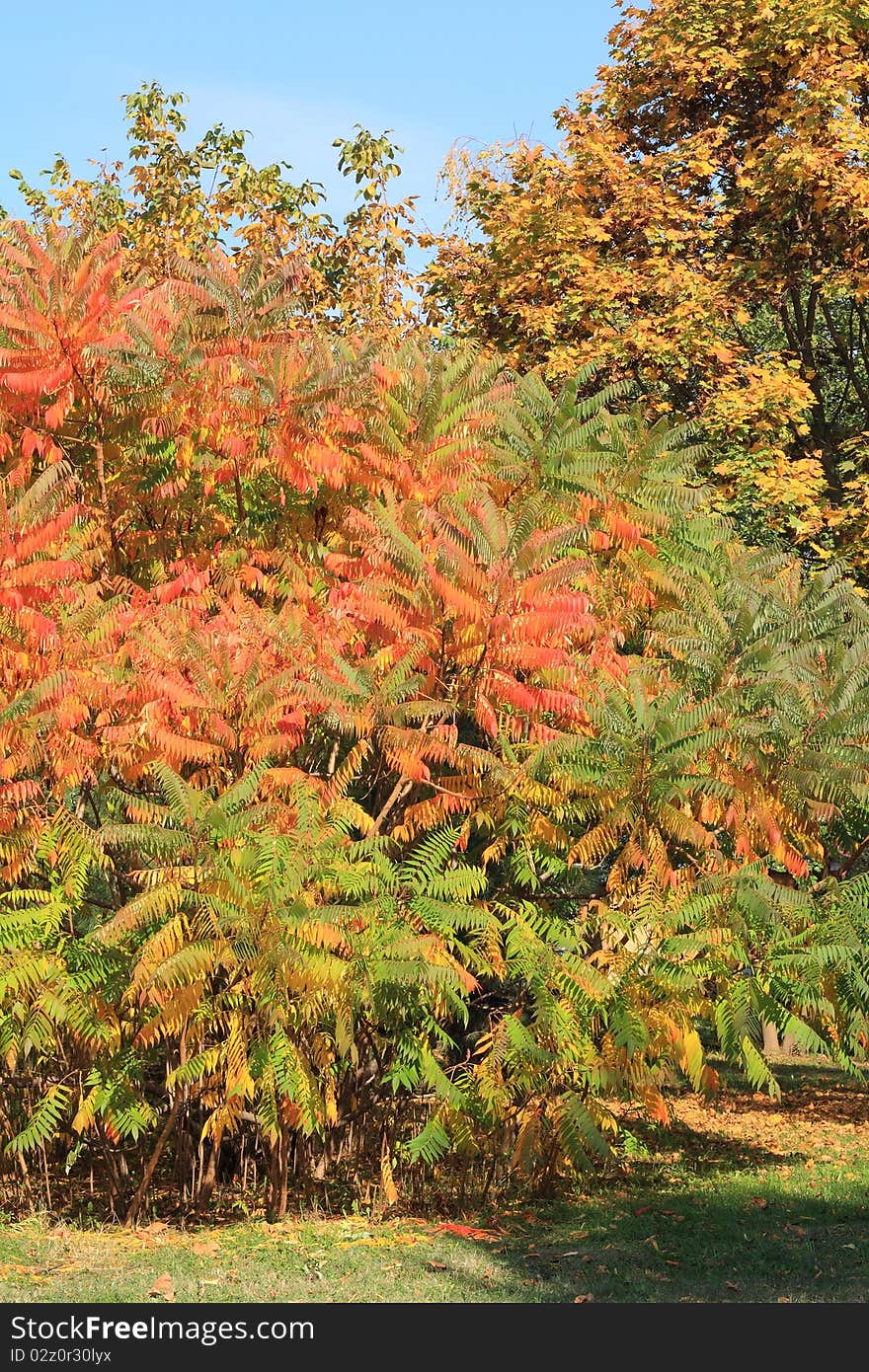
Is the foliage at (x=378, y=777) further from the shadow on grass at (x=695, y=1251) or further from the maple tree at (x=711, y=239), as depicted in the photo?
the maple tree at (x=711, y=239)

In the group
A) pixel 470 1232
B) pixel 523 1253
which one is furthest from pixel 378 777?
pixel 523 1253

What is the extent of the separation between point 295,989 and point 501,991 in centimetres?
271

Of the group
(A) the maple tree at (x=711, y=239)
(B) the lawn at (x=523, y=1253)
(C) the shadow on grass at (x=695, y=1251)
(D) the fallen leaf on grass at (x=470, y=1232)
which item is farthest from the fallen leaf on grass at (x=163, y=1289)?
(A) the maple tree at (x=711, y=239)

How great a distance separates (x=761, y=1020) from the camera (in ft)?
26.2

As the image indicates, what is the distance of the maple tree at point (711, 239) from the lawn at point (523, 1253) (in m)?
7.60

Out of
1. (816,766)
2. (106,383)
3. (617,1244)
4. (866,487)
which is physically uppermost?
(866,487)

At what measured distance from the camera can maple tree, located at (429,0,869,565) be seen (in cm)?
1580

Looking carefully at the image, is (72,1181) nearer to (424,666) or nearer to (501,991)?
(501,991)

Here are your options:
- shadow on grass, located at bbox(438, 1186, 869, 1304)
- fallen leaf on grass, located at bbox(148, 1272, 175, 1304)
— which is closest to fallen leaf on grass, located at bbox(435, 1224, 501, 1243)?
shadow on grass, located at bbox(438, 1186, 869, 1304)

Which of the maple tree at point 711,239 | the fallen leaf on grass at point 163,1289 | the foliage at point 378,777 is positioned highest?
the maple tree at point 711,239

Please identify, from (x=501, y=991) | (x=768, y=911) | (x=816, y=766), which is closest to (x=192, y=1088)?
(x=501, y=991)

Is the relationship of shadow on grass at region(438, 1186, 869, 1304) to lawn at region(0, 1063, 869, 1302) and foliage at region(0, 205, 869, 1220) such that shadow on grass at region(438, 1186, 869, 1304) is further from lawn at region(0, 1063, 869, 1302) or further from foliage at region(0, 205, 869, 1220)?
foliage at region(0, 205, 869, 1220)

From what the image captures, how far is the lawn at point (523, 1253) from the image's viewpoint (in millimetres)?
6891
